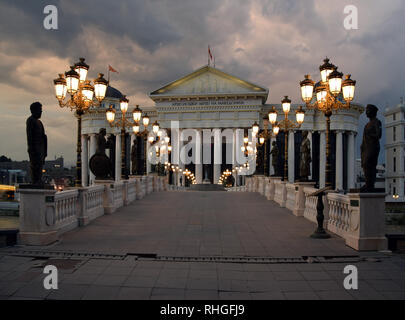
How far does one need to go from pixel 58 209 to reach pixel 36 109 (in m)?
3.10

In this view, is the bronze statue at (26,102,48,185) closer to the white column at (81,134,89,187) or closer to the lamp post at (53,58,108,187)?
the lamp post at (53,58,108,187)

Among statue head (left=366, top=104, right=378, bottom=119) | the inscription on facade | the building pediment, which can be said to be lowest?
statue head (left=366, top=104, right=378, bottom=119)

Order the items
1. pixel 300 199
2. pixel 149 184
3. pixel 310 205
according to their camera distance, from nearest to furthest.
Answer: pixel 310 205, pixel 300 199, pixel 149 184

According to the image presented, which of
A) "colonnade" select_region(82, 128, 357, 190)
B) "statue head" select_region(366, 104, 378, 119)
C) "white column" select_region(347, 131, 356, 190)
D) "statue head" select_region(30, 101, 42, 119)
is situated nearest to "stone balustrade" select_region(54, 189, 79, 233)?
"statue head" select_region(30, 101, 42, 119)

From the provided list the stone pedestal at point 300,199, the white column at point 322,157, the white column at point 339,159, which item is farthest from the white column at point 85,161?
the stone pedestal at point 300,199

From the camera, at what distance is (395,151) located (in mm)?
82438

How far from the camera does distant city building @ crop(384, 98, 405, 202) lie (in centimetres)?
7912

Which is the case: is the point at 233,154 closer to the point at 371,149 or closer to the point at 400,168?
the point at 400,168

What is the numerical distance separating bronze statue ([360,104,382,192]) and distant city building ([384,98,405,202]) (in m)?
78.5

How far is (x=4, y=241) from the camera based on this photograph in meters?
8.95

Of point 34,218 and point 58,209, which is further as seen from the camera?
point 58,209

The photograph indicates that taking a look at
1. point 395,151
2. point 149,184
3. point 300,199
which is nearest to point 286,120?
point 300,199

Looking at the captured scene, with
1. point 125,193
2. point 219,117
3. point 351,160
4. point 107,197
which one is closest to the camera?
point 107,197

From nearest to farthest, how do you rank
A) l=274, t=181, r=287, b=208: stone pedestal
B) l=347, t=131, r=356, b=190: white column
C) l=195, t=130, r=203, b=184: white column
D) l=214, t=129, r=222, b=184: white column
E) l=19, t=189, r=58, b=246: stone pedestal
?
l=19, t=189, r=58, b=246: stone pedestal < l=274, t=181, r=287, b=208: stone pedestal < l=214, t=129, r=222, b=184: white column < l=195, t=130, r=203, b=184: white column < l=347, t=131, r=356, b=190: white column
